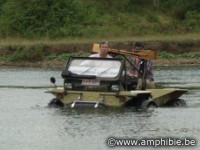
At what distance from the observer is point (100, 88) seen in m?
22.2

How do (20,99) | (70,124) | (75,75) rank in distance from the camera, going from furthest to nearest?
(20,99), (75,75), (70,124)

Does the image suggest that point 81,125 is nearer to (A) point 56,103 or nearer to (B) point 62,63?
(A) point 56,103

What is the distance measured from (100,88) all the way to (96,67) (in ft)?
3.00

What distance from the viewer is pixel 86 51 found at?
55.8 meters

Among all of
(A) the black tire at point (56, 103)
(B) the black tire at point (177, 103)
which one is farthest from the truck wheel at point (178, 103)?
(A) the black tire at point (56, 103)

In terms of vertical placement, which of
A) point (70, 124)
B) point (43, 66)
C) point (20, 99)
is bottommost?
point (43, 66)

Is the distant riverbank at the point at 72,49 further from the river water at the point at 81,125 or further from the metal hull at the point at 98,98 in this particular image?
the metal hull at the point at 98,98

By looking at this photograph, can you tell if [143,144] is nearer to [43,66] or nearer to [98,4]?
[43,66]

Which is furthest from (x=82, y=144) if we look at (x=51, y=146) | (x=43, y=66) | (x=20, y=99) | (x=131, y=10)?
(x=131, y=10)

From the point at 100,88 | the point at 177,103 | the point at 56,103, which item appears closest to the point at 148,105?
the point at 100,88

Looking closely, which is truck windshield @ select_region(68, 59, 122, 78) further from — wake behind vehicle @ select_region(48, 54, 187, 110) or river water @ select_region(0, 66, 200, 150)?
river water @ select_region(0, 66, 200, 150)

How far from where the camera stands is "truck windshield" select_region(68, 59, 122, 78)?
73.7 ft

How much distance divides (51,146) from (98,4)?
51.9m

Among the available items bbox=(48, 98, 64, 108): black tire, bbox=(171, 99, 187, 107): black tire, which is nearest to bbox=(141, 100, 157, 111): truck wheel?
bbox=(171, 99, 187, 107): black tire
